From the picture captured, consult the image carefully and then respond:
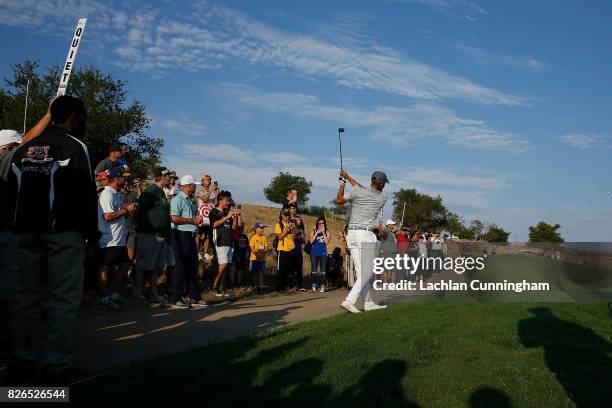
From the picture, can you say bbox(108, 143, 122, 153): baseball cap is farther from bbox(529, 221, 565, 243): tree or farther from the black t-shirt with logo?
bbox(529, 221, 565, 243): tree

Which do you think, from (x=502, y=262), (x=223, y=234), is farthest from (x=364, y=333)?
(x=223, y=234)

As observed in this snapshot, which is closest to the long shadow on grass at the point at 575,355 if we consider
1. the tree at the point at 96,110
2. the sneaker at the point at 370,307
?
the sneaker at the point at 370,307

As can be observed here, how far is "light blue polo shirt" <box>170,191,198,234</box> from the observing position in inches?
427

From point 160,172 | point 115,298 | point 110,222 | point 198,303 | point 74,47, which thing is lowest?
point 198,303

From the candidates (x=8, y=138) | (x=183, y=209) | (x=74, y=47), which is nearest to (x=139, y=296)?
(x=183, y=209)

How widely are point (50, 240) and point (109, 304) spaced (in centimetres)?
539

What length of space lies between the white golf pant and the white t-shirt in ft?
12.9

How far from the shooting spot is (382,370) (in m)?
5.60

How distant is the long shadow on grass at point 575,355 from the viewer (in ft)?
16.7

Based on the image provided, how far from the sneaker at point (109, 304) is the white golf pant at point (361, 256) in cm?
384

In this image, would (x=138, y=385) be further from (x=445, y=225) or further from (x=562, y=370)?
(x=445, y=225)

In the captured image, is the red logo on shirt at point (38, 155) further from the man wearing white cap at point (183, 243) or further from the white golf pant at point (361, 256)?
the white golf pant at point (361, 256)

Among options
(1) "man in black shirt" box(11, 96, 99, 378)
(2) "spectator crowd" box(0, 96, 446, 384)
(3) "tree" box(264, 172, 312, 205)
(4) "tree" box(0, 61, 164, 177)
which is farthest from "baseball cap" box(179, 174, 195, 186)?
(3) "tree" box(264, 172, 312, 205)

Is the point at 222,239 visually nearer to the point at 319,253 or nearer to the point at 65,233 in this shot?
the point at 319,253
